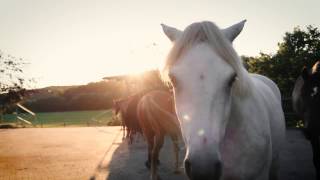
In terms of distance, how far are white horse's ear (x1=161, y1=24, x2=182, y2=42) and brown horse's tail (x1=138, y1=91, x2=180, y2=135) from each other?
3045 millimetres

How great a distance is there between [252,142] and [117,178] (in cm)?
467

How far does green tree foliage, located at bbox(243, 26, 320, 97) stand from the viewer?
56.4 ft

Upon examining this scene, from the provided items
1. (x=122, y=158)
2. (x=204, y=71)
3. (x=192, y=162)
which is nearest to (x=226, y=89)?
(x=204, y=71)

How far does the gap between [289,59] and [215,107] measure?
16.5m

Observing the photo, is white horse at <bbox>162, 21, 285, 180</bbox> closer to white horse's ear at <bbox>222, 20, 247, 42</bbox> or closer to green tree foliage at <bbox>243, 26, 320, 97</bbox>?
white horse's ear at <bbox>222, 20, 247, 42</bbox>

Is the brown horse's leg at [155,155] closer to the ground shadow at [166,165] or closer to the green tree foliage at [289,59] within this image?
the ground shadow at [166,165]

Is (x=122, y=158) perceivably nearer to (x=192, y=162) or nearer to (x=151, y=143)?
(x=151, y=143)

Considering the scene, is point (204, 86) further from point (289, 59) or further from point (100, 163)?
point (289, 59)

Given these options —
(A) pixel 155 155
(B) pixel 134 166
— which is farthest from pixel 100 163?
(A) pixel 155 155

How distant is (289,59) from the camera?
17.7m

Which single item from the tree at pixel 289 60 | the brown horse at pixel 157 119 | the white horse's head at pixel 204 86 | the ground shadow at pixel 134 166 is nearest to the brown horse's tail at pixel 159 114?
the brown horse at pixel 157 119

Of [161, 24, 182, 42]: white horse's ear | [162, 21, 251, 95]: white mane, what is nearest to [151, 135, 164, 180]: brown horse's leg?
[161, 24, 182, 42]: white horse's ear

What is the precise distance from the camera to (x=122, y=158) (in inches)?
386

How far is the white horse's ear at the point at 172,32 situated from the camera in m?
3.11
